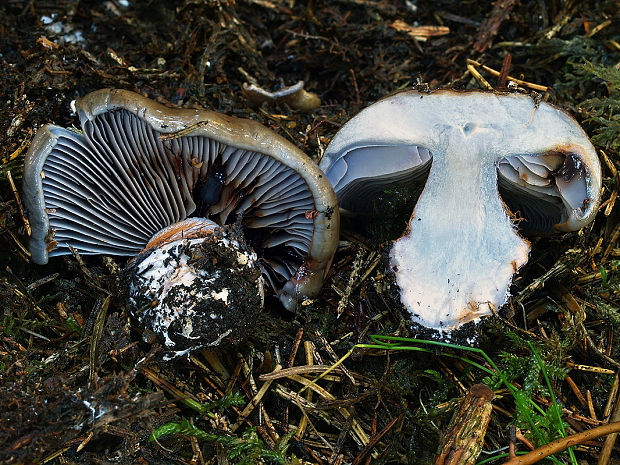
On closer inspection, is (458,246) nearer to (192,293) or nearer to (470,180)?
(470,180)

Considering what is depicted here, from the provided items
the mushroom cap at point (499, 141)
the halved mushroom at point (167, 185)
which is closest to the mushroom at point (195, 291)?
the halved mushroom at point (167, 185)

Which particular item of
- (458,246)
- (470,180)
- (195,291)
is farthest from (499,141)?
(195,291)

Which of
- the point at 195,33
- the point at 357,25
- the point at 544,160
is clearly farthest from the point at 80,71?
the point at 544,160

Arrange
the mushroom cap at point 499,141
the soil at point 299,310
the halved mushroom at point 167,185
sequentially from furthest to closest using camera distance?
the mushroom cap at point 499,141
the halved mushroom at point 167,185
the soil at point 299,310

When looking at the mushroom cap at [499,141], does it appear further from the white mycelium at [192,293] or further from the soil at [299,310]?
the white mycelium at [192,293]

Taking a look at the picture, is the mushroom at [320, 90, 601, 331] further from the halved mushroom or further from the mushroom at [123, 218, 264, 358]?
the mushroom at [123, 218, 264, 358]

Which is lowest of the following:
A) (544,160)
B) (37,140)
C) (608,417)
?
(608,417)

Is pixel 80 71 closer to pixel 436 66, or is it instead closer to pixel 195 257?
pixel 195 257
